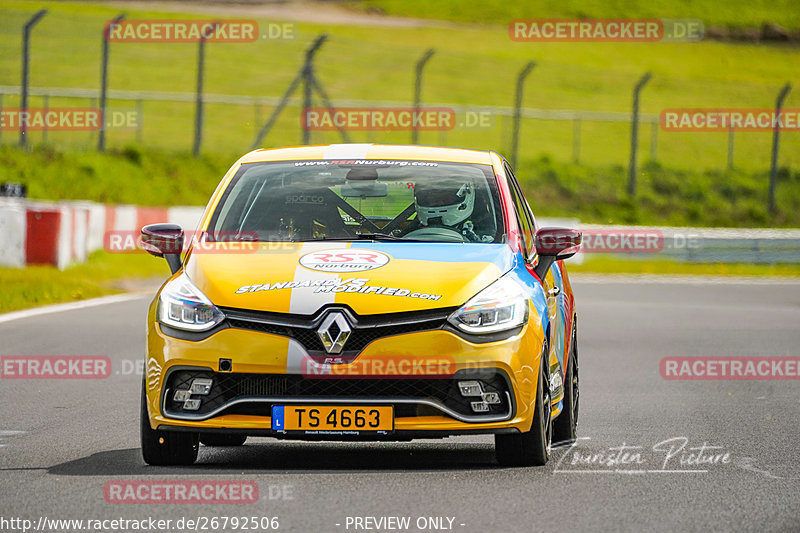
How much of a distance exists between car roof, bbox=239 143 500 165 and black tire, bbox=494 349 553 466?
155 centimetres

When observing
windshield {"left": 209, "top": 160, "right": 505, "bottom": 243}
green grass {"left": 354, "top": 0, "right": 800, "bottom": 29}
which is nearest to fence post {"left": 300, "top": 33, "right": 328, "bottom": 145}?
windshield {"left": 209, "top": 160, "right": 505, "bottom": 243}

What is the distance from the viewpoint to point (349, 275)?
292 inches

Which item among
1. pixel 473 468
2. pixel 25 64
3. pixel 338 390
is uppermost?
pixel 338 390

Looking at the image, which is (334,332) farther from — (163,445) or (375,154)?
(375,154)

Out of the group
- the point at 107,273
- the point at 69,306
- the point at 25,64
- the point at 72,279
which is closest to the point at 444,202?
the point at 69,306

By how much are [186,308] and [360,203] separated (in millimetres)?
1388

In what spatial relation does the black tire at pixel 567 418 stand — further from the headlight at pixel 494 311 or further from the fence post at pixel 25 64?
the fence post at pixel 25 64

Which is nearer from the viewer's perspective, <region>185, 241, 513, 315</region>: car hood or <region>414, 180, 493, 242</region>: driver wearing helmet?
<region>185, 241, 513, 315</region>: car hood

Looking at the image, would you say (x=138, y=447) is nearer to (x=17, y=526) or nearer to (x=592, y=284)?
(x=17, y=526)

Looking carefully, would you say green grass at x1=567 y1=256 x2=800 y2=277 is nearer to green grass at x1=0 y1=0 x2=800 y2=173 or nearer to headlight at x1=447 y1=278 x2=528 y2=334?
green grass at x1=0 y1=0 x2=800 y2=173

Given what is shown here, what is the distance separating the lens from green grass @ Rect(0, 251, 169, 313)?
18.1 m

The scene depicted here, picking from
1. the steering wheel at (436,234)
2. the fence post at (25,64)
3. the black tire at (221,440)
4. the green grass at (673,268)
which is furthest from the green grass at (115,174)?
the steering wheel at (436,234)

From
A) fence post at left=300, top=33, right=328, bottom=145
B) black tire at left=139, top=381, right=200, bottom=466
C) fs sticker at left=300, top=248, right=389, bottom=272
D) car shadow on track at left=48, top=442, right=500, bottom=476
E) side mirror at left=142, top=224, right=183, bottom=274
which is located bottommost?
fence post at left=300, top=33, right=328, bottom=145

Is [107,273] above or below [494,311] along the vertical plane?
below
